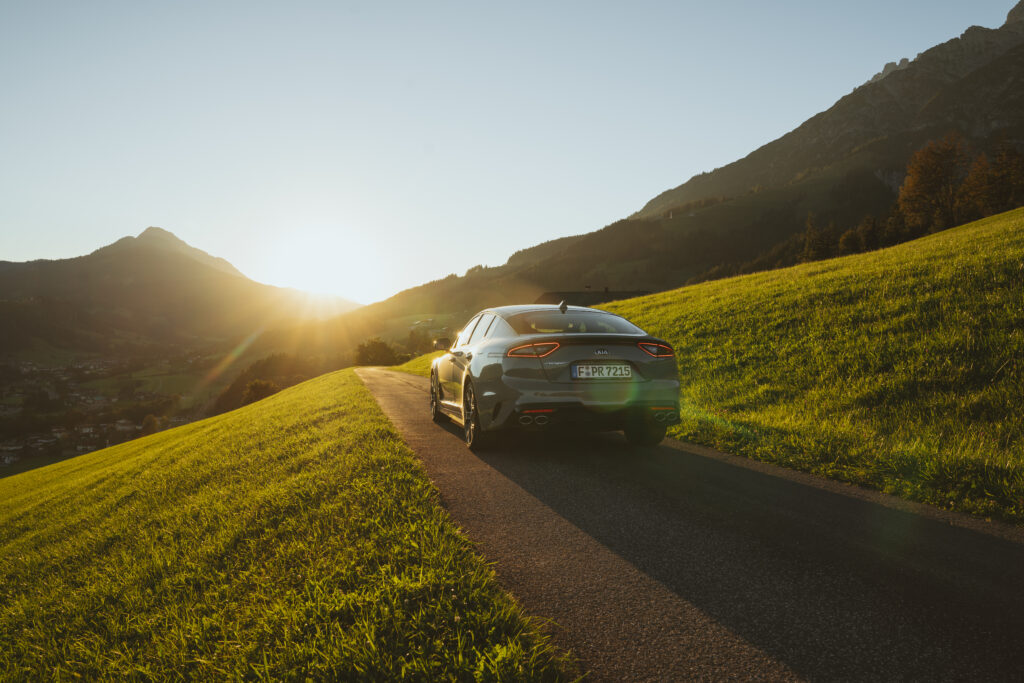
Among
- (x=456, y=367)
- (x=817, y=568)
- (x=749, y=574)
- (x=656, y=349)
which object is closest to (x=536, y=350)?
(x=656, y=349)

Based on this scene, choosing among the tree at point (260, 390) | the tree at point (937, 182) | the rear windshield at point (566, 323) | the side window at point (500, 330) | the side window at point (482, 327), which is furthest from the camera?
the tree at point (260, 390)

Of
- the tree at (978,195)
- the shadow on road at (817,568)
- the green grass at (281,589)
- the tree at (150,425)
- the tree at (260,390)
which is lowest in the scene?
the tree at (150,425)

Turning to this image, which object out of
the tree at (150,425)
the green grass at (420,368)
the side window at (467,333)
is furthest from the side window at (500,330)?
the tree at (150,425)

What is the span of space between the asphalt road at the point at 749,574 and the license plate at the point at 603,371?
108 centimetres

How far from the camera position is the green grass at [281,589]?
94.9 inches

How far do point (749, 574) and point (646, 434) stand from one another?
12.2 ft

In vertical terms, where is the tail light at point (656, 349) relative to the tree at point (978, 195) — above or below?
below

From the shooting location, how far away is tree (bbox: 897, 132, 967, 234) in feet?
207

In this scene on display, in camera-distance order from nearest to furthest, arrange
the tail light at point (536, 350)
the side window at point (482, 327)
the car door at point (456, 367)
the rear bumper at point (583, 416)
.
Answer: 1. the rear bumper at point (583, 416)
2. the tail light at point (536, 350)
3. the side window at point (482, 327)
4. the car door at point (456, 367)

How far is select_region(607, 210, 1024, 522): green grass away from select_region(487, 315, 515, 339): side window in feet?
10.0

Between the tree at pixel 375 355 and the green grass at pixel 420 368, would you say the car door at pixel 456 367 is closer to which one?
the green grass at pixel 420 368

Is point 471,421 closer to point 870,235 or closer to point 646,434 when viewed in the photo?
point 646,434

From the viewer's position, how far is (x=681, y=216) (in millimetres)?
188125

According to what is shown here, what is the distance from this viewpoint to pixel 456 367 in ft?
25.5
